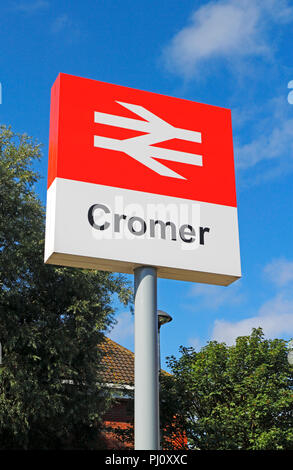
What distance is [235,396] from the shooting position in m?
16.0

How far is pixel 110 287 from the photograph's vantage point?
56.4 ft

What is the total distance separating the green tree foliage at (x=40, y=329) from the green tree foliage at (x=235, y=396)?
2.42 meters

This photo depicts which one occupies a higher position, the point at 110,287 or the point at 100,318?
the point at 110,287

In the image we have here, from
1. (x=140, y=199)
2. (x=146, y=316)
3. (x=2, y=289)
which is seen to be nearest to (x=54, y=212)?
(x=140, y=199)

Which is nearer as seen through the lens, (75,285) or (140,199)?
(140,199)

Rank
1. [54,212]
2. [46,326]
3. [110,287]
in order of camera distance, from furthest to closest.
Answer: [110,287]
[46,326]
[54,212]

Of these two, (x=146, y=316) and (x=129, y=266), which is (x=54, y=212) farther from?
(x=146, y=316)

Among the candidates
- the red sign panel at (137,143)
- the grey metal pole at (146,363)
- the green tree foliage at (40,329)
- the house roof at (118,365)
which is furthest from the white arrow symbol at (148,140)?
the house roof at (118,365)

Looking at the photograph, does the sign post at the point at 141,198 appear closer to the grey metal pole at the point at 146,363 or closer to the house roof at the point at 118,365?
the grey metal pole at the point at 146,363

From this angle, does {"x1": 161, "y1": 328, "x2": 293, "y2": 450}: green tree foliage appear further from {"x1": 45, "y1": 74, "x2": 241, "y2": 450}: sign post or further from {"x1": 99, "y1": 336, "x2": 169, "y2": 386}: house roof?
{"x1": 45, "y1": 74, "x2": 241, "y2": 450}: sign post

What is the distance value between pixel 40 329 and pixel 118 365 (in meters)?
7.02
